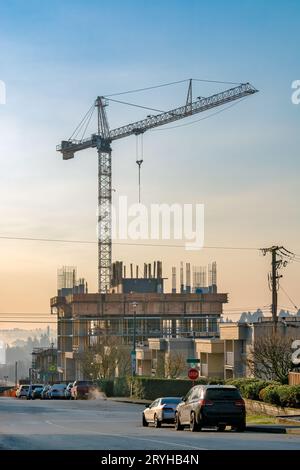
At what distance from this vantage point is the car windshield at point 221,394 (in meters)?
35.5

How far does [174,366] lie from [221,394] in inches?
2173

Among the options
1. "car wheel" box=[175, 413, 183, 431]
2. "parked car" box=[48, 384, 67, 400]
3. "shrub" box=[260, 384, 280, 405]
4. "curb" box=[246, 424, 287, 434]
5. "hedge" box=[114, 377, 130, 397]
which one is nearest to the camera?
"curb" box=[246, 424, 287, 434]

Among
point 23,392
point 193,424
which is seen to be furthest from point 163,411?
point 23,392

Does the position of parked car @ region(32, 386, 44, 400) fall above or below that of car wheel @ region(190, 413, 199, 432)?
below

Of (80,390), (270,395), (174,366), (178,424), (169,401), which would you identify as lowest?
(80,390)

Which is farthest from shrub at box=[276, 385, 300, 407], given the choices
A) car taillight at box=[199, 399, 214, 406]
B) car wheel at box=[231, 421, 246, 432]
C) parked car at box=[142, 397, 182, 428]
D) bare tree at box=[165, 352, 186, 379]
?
bare tree at box=[165, 352, 186, 379]

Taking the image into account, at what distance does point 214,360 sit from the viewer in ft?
302

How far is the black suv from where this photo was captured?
116 ft

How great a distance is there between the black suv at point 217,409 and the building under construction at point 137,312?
444 ft

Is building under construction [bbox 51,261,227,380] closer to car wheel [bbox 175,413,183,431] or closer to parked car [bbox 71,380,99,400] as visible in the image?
parked car [bbox 71,380,99,400]

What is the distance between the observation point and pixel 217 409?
35.4 metres

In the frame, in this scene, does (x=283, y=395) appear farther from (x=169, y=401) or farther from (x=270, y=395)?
(x=169, y=401)
